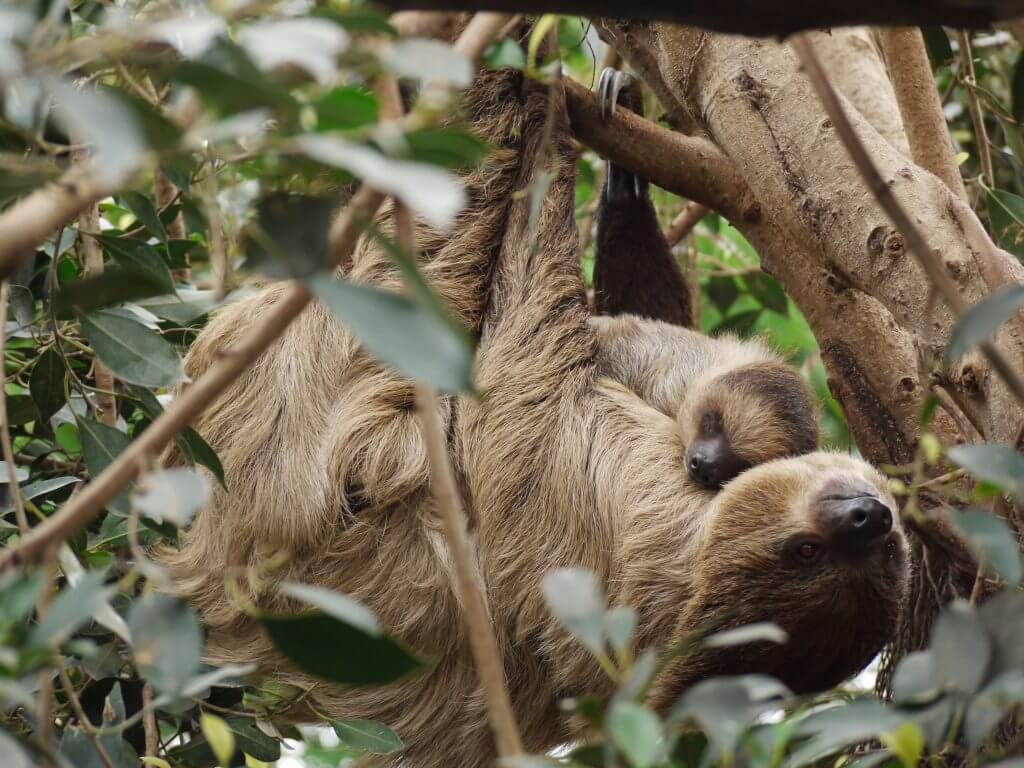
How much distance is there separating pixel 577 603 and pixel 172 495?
634 mm

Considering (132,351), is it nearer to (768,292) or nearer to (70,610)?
(70,610)

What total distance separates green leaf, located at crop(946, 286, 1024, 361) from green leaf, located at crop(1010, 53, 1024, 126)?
1321 mm

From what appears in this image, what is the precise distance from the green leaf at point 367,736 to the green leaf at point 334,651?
149 centimetres

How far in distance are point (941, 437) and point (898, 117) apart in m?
1.46

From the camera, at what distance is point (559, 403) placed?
418cm

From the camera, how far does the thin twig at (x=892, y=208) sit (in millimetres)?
1822

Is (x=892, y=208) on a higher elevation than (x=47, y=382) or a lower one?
higher

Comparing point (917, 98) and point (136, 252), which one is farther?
point (917, 98)

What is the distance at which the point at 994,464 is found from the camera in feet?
6.14

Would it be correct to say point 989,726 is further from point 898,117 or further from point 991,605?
point 898,117

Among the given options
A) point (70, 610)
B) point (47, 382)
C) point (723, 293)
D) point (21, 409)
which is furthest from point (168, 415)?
point (723, 293)

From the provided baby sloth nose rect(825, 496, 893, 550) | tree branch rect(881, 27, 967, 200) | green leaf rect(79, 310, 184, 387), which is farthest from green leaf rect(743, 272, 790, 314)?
green leaf rect(79, 310, 184, 387)

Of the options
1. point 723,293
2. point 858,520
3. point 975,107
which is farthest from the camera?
point 723,293

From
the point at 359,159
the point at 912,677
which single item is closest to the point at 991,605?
the point at 912,677
